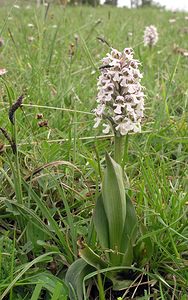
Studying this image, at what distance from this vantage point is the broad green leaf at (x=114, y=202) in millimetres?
1049

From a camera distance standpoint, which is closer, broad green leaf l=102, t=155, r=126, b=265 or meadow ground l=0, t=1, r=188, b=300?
broad green leaf l=102, t=155, r=126, b=265

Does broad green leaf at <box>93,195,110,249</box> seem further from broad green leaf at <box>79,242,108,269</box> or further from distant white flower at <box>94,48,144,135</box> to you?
distant white flower at <box>94,48,144,135</box>

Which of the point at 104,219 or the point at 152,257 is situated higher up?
the point at 104,219

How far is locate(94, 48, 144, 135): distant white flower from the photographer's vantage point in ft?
3.49

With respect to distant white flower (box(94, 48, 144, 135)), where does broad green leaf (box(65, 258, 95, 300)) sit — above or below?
below

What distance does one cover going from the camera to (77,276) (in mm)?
1115

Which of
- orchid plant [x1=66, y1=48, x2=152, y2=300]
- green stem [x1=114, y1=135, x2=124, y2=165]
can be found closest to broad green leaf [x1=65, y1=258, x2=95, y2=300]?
orchid plant [x1=66, y1=48, x2=152, y2=300]

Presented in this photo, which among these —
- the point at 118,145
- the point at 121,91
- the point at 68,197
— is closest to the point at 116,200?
the point at 118,145

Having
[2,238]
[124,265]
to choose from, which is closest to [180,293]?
[124,265]

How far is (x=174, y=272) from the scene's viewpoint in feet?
3.82

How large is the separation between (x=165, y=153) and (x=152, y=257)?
542 millimetres

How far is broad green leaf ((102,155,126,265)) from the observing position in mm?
1049

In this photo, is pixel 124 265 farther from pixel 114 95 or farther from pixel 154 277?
pixel 114 95

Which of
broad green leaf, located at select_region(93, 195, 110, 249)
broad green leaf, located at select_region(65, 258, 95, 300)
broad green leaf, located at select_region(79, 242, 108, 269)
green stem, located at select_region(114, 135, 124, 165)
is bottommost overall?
broad green leaf, located at select_region(65, 258, 95, 300)
